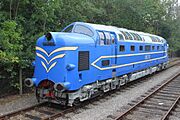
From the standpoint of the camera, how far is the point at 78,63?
10.3m

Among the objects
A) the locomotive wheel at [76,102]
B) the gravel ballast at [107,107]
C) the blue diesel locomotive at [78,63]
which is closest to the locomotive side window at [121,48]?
the blue diesel locomotive at [78,63]

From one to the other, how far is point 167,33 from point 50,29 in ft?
93.2

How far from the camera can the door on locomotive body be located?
12055 millimetres

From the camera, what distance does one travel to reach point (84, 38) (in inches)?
426

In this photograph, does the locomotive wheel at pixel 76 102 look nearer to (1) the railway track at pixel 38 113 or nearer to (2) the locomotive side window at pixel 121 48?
(1) the railway track at pixel 38 113

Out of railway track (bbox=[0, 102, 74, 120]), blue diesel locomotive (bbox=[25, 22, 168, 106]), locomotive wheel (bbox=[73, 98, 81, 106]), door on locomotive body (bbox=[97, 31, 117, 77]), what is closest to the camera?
railway track (bbox=[0, 102, 74, 120])

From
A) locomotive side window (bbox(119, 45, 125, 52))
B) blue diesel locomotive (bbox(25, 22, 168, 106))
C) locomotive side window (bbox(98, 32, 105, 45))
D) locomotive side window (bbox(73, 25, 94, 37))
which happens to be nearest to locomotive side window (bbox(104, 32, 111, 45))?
blue diesel locomotive (bbox(25, 22, 168, 106))

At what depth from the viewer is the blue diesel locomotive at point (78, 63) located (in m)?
9.86

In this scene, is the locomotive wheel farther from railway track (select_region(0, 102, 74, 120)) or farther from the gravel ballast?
the gravel ballast

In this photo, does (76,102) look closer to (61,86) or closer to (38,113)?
(61,86)

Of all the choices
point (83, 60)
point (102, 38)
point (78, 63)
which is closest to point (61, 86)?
point (78, 63)

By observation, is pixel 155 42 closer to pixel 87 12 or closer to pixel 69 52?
pixel 87 12

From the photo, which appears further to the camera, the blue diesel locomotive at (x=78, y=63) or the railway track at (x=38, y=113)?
the blue diesel locomotive at (x=78, y=63)

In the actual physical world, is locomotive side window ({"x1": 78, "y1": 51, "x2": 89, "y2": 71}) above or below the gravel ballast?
above
